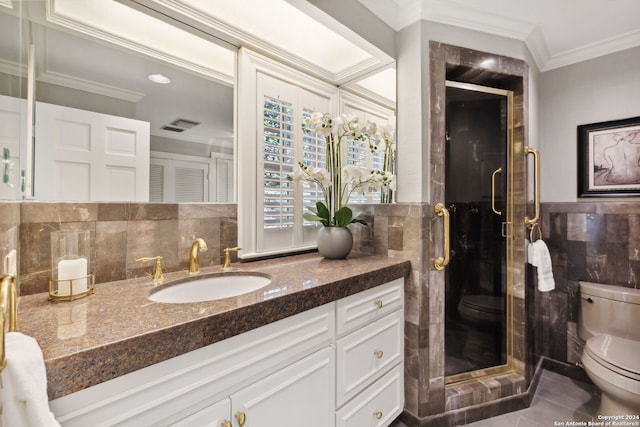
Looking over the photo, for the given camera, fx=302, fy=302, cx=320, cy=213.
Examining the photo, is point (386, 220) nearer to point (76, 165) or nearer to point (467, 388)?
point (467, 388)

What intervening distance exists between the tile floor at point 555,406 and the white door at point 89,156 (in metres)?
1.81

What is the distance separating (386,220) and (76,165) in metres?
1.45

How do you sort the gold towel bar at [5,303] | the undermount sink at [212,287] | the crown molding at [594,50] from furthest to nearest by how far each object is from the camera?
the crown molding at [594,50] → the undermount sink at [212,287] → the gold towel bar at [5,303]

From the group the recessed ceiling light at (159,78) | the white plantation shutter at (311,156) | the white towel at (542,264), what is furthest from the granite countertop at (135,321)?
the white towel at (542,264)

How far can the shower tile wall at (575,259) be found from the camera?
1945mm

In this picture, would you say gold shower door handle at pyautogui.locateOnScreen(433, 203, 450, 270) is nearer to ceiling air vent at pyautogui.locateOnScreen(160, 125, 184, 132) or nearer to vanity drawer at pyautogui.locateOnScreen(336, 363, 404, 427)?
vanity drawer at pyautogui.locateOnScreen(336, 363, 404, 427)

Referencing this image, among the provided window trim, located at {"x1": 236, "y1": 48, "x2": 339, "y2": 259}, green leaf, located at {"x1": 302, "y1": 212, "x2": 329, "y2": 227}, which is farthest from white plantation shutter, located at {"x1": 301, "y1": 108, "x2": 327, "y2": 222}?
window trim, located at {"x1": 236, "y1": 48, "x2": 339, "y2": 259}

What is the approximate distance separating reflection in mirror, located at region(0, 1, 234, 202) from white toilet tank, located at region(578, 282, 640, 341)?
2367mm

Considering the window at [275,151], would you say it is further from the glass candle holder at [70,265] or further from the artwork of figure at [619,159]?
the artwork of figure at [619,159]

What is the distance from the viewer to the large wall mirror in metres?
0.95

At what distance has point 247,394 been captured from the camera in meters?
0.89

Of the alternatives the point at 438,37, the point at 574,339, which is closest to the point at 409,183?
the point at 438,37

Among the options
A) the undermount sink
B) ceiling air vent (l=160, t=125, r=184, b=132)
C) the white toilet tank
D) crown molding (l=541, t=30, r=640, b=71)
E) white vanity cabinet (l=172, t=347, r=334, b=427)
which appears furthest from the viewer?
crown molding (l=541, t=30, r=640, b=71)

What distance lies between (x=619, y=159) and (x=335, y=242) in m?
2.01
